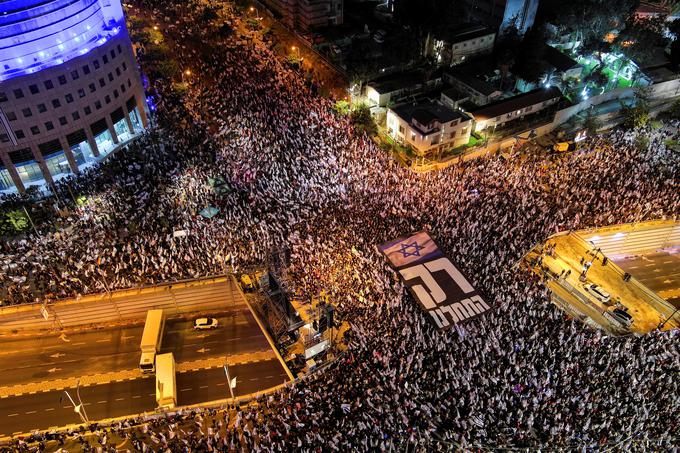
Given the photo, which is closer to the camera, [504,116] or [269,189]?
[269,189]

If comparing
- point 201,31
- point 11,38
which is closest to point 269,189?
point 11,38

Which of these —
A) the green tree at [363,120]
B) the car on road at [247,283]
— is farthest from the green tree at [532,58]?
the car on road at [247,283]

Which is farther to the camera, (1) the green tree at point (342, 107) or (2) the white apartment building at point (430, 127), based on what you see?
(1) the green tree at point (342, 107)

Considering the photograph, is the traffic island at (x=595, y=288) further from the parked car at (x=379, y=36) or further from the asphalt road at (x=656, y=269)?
the parked car at (x=379, y=36)

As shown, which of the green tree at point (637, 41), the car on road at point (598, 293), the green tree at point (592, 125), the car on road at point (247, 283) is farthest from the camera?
the green tree at point (637, 41)

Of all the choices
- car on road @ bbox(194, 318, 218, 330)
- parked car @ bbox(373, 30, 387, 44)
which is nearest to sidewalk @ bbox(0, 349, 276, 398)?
car on road @ bbox(194, 318, 218, 330)

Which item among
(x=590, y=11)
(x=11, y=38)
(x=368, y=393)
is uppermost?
(x=11, y=38)

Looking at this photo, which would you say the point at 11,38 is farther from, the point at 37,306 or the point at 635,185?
the point at 635,185
